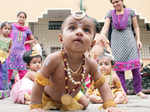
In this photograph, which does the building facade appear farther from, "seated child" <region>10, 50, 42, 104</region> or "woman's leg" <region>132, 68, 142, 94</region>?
"seated child" <region>10, 50, 42, 104</region>

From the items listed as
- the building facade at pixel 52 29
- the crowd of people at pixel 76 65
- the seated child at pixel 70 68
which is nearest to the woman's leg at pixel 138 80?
the crowd of people at pixel 76 65

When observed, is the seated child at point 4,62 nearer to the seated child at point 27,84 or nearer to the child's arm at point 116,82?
the seated child at point 27,84

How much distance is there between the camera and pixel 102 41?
379 centimetres

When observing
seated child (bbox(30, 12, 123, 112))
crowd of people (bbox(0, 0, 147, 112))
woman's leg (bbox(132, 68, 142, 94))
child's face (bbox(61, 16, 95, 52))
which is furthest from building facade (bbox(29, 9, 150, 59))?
child's face (bbox(61, 16, 95, 52))

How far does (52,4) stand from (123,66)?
307 inches

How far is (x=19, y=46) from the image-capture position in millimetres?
4578

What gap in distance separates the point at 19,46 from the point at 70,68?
281cm

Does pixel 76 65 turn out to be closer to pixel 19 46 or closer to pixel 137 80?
pixel 137 80

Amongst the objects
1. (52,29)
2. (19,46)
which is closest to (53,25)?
(52,29)

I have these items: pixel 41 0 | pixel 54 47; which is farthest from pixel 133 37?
pixel 41 0

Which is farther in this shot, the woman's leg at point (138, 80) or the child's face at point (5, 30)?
the child's face at point (5, 30)

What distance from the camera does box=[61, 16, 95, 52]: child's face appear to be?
1.75 metres

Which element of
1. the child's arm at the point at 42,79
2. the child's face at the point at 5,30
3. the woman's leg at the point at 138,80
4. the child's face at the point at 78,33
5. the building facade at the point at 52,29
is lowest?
the woman's leg at the point at 138,80

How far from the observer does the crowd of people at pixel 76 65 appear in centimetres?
189
